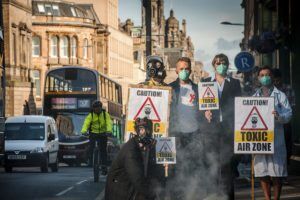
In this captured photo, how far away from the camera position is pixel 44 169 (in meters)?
35.5

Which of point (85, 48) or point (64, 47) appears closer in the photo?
point (64, 47)

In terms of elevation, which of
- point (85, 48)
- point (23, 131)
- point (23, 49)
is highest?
point (85, 48)

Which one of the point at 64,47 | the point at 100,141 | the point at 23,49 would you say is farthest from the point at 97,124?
the point at 64,47

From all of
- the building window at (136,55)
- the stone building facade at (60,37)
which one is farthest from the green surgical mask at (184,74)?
the building window at (136,55)

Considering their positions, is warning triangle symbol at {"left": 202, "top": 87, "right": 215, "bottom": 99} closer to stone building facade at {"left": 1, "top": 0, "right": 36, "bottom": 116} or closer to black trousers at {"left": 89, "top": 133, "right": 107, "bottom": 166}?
black trousers at {"left": 89, "top": 133, "right": 107, "bottom": 166}

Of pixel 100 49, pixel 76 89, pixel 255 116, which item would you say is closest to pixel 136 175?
pixel 255 116

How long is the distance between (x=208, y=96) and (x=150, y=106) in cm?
102

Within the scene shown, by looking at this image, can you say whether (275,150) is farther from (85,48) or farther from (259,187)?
(85,48)

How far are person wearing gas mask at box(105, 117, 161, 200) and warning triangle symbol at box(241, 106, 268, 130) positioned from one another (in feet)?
8.53

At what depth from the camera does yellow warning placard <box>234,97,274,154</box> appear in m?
14.5

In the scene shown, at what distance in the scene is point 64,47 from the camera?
119 meters

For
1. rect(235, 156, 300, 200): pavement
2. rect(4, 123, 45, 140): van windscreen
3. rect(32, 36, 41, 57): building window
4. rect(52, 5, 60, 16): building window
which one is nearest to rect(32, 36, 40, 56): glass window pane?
rect(32, 36, 41, 57): building window

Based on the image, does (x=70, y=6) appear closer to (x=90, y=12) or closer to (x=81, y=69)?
(x=90, y=12)

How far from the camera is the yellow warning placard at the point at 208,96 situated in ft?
48.2
